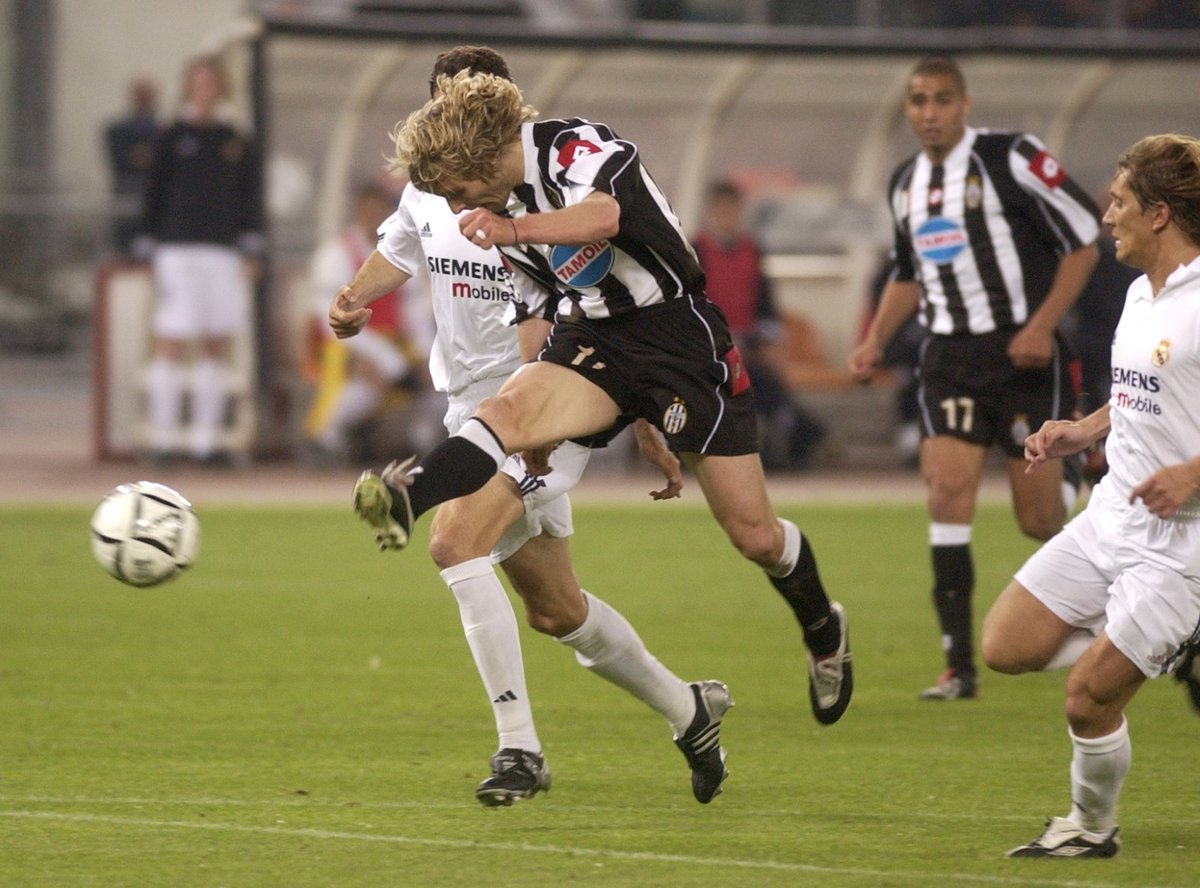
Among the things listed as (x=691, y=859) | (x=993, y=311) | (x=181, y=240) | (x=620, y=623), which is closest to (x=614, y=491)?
(x=181, y=240)

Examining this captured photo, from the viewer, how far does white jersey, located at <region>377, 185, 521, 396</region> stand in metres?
6.39

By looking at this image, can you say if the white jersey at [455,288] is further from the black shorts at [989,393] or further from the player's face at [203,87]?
the player's face at [203,87]

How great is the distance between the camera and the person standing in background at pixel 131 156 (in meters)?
19.5

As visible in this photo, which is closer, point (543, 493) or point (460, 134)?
point (460, 134)

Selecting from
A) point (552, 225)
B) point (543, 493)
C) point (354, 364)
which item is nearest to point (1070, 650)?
point (543, 493)

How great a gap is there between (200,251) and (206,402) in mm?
1152

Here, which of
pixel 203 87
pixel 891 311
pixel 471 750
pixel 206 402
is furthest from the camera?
pixel 206 402

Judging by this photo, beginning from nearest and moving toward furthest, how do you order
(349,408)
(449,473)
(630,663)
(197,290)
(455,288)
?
(449,473)
(630,663)
(455,288)
(197,290)
(349,408)

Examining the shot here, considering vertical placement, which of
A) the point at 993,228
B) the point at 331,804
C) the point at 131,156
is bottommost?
the point at 131,156

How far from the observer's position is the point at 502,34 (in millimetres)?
16406

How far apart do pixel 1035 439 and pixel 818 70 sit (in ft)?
39.4

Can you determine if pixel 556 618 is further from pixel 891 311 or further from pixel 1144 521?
pixel 891 311

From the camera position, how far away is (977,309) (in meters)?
8.01

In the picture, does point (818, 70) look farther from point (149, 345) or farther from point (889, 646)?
point (889, 646)
